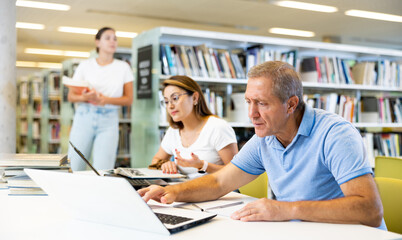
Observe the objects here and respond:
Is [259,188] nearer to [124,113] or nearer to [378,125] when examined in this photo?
[378,125]

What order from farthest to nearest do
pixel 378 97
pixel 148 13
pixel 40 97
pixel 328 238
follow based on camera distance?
pixel 40 97
pixel 148 13
pixel 378 97
pixel 328 238

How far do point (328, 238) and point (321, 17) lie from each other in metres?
7.70

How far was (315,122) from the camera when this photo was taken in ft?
5.00

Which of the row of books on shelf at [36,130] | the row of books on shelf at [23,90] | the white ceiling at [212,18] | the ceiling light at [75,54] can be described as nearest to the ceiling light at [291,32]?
the white ceiling at [212,18]

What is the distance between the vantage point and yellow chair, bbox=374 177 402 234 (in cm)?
163

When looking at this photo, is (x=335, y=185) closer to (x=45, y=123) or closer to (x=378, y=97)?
(x=378, y=97)

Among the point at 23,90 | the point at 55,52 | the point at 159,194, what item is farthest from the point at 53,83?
the point at 159,194

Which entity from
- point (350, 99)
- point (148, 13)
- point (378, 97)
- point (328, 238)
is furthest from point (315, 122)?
point (148, 13)

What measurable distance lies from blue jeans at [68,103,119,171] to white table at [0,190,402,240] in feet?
7.52

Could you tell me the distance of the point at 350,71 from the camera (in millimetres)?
5594

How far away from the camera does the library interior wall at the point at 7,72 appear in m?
3.87

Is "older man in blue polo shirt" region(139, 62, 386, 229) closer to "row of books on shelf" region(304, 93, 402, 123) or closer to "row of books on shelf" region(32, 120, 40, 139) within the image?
"row of books on shelf" region(304, 93, 402, 123)

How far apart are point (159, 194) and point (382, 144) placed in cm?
486

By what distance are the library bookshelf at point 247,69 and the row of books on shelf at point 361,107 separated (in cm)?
1
